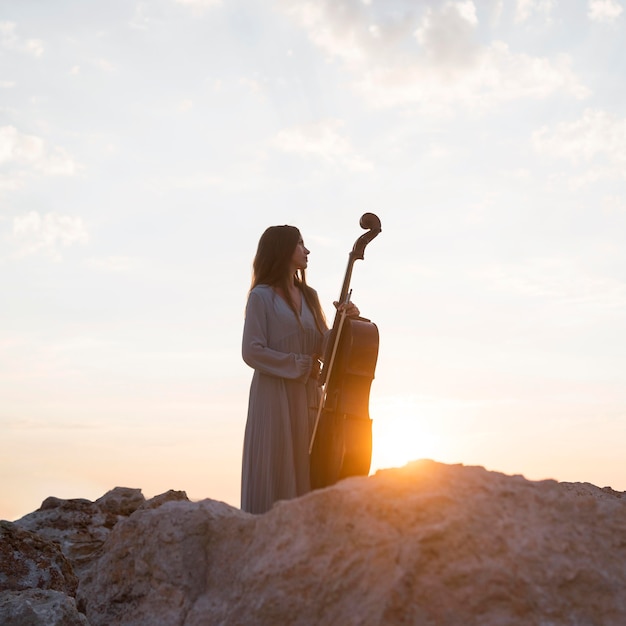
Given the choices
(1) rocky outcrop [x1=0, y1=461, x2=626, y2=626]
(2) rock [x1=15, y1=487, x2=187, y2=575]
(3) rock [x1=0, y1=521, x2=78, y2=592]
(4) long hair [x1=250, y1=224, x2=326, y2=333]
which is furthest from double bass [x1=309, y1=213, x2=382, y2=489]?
(2) rock [x1=15, y1=487, x2=187, y2=575]

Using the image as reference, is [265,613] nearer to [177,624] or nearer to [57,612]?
[177,624]

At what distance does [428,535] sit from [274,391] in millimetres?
3370

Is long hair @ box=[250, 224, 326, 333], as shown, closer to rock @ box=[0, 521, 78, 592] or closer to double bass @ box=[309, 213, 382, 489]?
double bass @ box=[309, 213, 382, 489]

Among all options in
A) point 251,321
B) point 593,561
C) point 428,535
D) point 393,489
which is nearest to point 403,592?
point 428,535

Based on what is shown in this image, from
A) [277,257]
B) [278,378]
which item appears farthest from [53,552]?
[277,257]

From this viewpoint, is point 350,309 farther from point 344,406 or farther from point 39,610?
point 39,610

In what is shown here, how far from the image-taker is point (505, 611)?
2551 mm

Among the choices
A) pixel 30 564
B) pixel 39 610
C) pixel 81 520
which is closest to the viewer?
pixel 39 610

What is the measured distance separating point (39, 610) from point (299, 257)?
309 cm

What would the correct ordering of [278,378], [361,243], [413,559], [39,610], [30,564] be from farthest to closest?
[361,243]
[278,378]
[30,564]
[39,610]
[413,559]

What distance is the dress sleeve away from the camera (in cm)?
586

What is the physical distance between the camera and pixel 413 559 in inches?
104

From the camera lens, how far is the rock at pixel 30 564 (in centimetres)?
561

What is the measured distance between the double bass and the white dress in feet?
0.47
